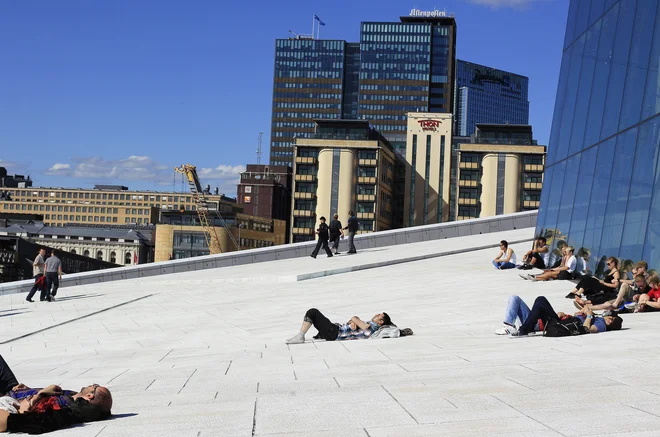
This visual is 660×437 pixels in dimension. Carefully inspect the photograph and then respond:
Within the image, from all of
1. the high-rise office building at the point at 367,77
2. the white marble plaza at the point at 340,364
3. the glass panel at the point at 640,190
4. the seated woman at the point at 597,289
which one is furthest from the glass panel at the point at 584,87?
the high-rise office building at the point at 367,77

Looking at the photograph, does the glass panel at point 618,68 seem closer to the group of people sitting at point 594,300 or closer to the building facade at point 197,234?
the group of people sitting at point 594,300

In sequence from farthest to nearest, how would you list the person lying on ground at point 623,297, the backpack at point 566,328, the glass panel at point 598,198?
the glass panel at point 598,198 < the person lying on ground at point 623,297 < the backpack at point 566,328

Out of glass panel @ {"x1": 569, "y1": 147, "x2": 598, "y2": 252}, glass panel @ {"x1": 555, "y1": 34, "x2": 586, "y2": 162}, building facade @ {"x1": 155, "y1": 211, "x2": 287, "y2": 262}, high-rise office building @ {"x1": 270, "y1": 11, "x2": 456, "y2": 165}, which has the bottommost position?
building facade @ {"x1": 155, "y1": 211, "x2": 287, "y2": 262}

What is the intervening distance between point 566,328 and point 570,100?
14.8m

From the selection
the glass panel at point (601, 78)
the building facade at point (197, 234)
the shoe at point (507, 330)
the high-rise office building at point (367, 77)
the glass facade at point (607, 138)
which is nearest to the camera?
the shoe at point (507, 330)

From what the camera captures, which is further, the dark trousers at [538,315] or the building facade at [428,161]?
the building facade at [428,161]

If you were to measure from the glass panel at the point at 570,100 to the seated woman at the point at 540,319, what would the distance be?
12.8 m

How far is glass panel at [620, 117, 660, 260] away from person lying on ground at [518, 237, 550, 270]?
4.80 meters

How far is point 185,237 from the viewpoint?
120062mm

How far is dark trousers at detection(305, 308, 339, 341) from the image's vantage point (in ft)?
39.9

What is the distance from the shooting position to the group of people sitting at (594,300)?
1175cm

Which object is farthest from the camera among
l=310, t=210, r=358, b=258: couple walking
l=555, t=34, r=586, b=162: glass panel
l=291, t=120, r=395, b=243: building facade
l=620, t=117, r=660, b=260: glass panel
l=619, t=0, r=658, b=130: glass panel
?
l=291, t=120, r=395, b=243: building facade

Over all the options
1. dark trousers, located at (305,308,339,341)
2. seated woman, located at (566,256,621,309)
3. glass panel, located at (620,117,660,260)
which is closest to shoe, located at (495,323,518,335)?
dark trousers, located at (305,308,339,341)

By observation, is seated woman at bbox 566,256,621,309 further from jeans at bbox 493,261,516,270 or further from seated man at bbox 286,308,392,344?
jeans at bbox 493,261,516,270
